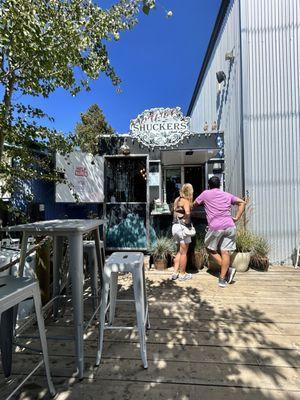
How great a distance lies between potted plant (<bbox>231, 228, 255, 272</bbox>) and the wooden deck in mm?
1190

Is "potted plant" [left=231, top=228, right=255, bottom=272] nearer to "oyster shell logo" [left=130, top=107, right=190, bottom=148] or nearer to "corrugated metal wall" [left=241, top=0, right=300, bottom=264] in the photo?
"corrugated metal wall" [left=241, top=0, right=300, bottom=264]

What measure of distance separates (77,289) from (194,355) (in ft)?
3.67

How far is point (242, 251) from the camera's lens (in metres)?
5.38

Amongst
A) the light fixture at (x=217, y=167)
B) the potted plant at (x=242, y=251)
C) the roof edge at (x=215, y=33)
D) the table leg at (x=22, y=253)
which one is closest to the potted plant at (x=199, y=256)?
the potted plant at (x=242, y=251)

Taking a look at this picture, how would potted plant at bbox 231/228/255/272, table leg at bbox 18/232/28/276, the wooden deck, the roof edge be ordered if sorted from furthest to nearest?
the roof edge → potted plant at bbox 231/228/255/272 → table leg at bbox 18/232/28/276 → the wooden deck

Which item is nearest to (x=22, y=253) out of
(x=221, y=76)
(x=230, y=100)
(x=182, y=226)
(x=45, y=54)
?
(x=45, y=54)

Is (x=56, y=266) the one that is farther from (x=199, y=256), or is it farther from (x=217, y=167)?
(x=217, y=167)

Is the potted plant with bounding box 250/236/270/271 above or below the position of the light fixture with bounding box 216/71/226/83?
below

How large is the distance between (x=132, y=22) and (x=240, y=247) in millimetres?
3840

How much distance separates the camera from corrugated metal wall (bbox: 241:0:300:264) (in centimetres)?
580

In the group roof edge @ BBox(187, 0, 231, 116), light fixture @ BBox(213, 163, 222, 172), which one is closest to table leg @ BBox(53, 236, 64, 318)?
light fixture @ BBox(213, 163, 222, 172)

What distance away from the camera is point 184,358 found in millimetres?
2518

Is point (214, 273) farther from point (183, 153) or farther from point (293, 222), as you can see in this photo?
point (183, 153)

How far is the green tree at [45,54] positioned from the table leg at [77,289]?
1.14m
